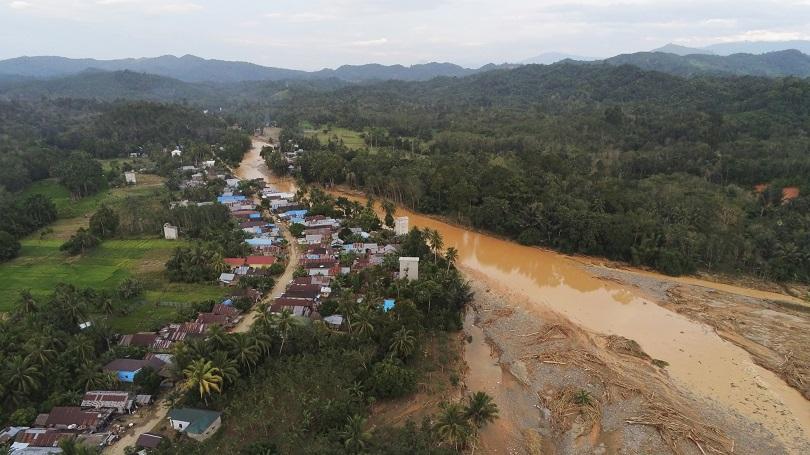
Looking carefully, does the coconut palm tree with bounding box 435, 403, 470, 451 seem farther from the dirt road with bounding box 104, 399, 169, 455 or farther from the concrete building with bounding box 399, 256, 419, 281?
the concrete building with bounding box 399, 256, 419, 281

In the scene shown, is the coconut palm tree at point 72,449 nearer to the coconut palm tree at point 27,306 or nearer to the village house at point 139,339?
the village house at point 139,339

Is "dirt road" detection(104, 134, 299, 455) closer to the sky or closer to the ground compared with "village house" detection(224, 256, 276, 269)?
closer to the ground

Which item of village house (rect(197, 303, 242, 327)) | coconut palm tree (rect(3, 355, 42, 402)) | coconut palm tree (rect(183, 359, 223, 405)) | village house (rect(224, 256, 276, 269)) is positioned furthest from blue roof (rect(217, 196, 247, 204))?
coconut palm tree (rect(183, 359, 223, 405))

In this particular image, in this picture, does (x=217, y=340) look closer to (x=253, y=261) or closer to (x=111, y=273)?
(x=253, y=261)

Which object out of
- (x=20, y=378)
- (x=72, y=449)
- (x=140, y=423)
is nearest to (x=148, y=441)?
(x=140, y=423)

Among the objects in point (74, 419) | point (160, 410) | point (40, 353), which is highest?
point (40, 353)

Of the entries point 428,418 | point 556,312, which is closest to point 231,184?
point 556,312

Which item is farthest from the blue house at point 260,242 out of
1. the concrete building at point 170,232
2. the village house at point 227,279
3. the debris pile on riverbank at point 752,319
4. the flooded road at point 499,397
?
the debris pile on riverbank at point 752,319
